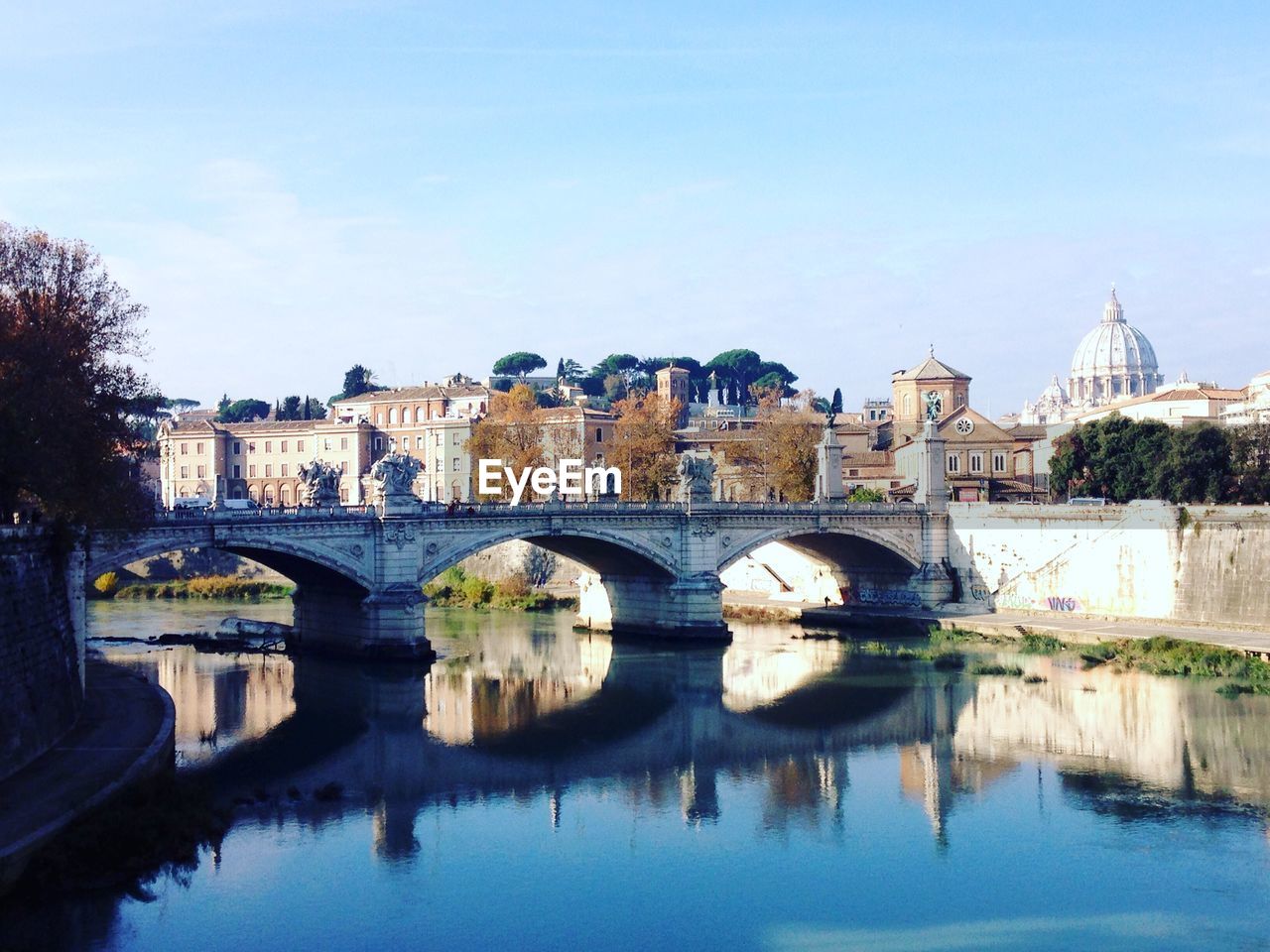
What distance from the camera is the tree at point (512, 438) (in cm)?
6906

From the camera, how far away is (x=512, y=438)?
70688mm

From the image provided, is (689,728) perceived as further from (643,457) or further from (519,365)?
(519,365)

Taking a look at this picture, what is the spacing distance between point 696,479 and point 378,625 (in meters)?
12.8

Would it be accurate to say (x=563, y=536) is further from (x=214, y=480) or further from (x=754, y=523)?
(x=214, y=480)

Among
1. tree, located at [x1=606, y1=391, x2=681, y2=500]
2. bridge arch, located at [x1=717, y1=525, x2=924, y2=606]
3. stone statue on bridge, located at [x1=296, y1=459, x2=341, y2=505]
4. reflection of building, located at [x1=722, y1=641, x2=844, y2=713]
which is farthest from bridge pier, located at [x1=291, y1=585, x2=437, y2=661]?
tree, located at [x1=606, y1=391, x2=681, y2=500]

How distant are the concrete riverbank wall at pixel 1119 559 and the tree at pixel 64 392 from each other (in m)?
30.6

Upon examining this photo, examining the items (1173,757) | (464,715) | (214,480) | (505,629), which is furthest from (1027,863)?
(214,480)

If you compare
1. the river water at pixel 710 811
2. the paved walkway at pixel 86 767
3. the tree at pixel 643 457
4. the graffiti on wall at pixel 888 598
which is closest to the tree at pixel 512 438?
the tree at pixel 643 457

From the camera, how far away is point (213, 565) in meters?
70.4

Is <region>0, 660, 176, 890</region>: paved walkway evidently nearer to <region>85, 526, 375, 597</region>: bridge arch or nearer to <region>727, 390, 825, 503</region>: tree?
<region>85, 526, 375, 597</region>: bridge arch

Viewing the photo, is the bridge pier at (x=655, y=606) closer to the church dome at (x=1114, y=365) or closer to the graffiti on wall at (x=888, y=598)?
the graffiti on wall at (x=888, y=598)

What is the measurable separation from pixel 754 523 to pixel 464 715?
56.4ft

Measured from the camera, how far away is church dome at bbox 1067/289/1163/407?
575ft

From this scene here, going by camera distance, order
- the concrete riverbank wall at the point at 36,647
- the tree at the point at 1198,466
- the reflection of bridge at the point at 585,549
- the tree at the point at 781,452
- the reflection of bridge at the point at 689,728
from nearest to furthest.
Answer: the concrete riverbank wall at the point at 36,647
the reflection of bridge at the point at 689,728
the reflection of bridge at the point at 585,549
the tree at the point at 1198,466
the tree at the point at 781,452
